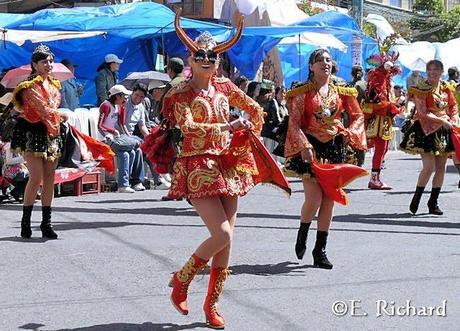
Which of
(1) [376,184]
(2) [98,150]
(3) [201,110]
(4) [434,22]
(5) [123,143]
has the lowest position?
(4) [434,22]

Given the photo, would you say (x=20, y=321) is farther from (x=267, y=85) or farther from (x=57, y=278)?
(x=267, y=85)

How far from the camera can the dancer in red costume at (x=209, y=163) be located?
19.2ft

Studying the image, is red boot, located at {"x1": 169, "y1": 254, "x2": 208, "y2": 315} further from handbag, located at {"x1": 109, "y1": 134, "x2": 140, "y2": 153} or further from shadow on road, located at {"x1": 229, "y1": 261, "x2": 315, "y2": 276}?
handbag, located at {"x1": 109, "y1": 134, "x2": 140, "y2": 153}

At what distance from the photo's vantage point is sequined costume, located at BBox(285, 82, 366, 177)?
7664 mm

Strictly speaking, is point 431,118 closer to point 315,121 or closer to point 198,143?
point 315,121

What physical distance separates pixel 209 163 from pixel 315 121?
6.68 feet

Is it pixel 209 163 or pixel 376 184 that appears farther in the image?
pixel 376 184

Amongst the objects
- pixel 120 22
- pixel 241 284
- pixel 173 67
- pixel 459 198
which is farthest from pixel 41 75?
pixel 120 22

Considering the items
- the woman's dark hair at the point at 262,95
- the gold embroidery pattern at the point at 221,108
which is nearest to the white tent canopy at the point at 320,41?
the woman's dark hair at the point at 262,95

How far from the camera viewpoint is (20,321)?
5.96m

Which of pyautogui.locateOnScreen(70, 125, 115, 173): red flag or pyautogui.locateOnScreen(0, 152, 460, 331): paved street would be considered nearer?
pyautogui.locateOnScreen(0, 152, 460, 331): paved street

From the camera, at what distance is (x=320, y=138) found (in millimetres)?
7758

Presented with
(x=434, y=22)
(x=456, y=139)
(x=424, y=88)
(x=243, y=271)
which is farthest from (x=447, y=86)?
(x=434, y=22)

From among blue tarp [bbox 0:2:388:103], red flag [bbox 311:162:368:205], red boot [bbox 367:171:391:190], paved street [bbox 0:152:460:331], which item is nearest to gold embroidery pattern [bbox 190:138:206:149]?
paved street [bbox 0:152:460:331]
